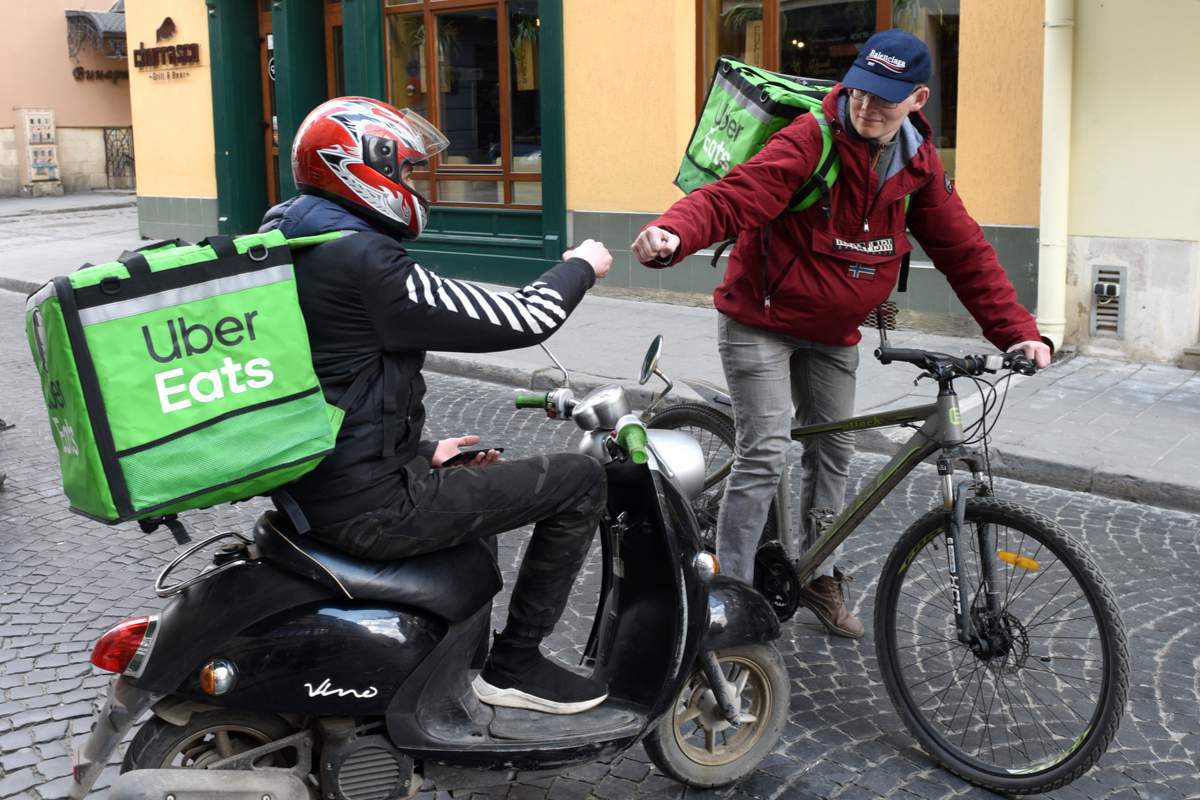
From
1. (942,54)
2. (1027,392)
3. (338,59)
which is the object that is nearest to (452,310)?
(1027,392)

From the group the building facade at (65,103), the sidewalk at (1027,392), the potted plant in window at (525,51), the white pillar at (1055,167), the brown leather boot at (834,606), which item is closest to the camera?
the brown leather boot at (834,606)

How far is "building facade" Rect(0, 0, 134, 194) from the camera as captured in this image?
26.5m

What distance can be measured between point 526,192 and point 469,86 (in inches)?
54.1

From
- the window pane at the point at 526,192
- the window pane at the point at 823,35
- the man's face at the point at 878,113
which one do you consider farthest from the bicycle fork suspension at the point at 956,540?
the window pane at the point at 526,192

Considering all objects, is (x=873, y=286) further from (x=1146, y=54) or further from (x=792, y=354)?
(x=1146, y=54)

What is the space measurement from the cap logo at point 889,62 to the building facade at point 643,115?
545cm

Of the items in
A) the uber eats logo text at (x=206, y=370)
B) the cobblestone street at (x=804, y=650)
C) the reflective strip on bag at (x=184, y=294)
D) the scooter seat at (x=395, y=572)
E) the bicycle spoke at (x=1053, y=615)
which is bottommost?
the cobblestone street at (x=804, y=650)

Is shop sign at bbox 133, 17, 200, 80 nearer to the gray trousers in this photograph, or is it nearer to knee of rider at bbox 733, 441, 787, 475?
the gray trousers

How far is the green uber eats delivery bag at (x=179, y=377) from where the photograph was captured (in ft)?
8.04

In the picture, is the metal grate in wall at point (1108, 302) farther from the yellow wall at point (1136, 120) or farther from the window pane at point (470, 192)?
the window pane at point (470, 192)

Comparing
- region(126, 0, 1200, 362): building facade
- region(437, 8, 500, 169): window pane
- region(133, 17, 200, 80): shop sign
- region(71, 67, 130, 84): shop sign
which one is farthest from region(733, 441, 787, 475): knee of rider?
region(71, 67, 130, 84): shop sign

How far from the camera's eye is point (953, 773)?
3477 mm

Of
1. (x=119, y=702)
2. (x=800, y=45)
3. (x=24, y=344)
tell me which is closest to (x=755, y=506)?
(x=119, y=702)

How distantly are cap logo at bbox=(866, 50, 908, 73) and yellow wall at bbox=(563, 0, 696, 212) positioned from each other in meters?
7.43
